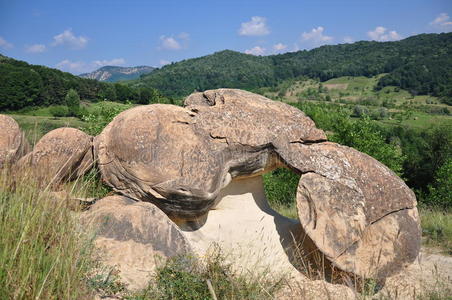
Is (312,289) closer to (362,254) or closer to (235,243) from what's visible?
(362,254)

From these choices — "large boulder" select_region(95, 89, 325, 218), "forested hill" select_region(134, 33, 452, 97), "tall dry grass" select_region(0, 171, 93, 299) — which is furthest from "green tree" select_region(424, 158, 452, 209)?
"forested hill" select_region(134, 33, 452, 97)

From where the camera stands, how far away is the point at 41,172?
5.00 meters

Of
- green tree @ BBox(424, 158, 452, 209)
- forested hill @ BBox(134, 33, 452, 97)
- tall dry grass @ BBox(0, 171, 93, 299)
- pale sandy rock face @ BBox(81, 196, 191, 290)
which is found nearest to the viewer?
tall dry grass @ BBox(0, 171, 93, 299)

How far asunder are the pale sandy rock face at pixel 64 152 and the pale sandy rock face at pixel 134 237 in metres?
0.83

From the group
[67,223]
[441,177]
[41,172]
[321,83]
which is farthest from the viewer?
[321,83]

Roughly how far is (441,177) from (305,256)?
17274 mm

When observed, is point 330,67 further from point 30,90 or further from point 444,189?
point 444,189

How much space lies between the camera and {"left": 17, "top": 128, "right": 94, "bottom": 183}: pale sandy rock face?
576 centimetres

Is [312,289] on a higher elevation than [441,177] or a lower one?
higher

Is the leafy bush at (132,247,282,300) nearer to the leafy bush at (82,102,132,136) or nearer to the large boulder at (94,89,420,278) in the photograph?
the large boulder at (94,89,420,278)

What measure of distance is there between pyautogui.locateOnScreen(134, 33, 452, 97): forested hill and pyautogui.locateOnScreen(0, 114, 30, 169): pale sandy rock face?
8913 centimetres

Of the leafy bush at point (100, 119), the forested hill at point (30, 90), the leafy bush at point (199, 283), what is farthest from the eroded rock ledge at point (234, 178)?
the forested hill at point (30, 90)

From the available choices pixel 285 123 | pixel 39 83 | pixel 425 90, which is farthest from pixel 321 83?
pixel 285 123

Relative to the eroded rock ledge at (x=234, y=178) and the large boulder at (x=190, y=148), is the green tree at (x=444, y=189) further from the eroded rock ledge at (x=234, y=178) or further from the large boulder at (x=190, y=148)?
the large boulder at (x=190, y=148)
